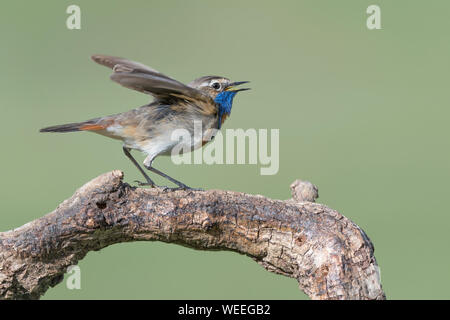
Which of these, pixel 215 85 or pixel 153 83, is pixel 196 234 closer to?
pixel 153 83

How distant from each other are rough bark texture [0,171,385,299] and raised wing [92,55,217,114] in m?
0.90

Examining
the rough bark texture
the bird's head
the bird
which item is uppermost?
the bird's head

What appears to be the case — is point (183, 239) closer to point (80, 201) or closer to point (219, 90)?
point (80, 201)

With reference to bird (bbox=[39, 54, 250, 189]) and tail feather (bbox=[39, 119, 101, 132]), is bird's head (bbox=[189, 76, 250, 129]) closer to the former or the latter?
bird (bbox=[39, 54, 250, 189])

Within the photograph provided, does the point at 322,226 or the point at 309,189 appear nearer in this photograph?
the point at 322,226

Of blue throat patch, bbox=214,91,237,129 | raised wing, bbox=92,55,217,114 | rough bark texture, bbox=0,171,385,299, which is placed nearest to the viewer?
rough bark texture, bbox=0,171,385,299

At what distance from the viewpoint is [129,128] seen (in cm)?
609

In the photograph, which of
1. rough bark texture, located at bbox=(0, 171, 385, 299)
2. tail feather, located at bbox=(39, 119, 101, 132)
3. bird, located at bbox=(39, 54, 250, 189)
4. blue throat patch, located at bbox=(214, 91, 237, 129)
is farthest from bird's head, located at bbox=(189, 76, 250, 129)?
rough bark texture, located at bbox=(0, 171, 385, 299)

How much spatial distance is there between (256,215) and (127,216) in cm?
103

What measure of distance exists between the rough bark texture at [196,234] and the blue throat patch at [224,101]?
1773 mm

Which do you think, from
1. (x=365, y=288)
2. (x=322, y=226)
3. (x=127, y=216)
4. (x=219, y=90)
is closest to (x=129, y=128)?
(x=219, y=90)

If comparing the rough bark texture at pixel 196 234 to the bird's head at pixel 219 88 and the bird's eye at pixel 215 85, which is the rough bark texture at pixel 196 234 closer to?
the bird's head at pixel 219 88

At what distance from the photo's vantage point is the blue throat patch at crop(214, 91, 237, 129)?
653 cm

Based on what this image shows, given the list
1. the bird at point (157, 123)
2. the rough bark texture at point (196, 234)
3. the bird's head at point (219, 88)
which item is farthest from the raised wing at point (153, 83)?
the rough bark texture at point (196, 234)
